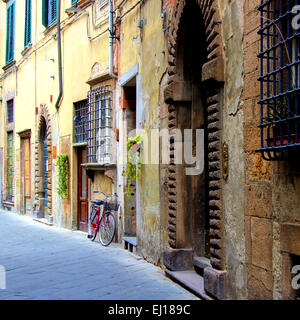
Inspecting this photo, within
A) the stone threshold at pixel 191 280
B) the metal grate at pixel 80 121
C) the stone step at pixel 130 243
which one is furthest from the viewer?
the metal grate at pixel 80 121

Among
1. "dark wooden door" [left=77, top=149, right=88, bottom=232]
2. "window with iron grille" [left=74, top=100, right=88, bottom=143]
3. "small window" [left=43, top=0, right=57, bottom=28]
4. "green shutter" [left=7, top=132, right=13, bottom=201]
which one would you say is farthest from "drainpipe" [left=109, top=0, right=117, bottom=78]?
"green shutter" [left=7, top=132, right=13, bottom=201]

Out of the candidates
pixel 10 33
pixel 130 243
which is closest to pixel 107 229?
pixel 130 243

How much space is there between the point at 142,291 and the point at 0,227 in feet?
26.2

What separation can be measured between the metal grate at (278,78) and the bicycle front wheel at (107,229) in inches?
205

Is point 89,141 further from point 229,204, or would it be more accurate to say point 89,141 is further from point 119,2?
point 229,204

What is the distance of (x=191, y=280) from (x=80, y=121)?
6141 millimetres

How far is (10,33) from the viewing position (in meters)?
17.5

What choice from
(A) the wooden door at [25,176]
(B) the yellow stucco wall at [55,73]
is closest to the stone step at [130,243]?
(B) the yellow stucco wall at [55,73]

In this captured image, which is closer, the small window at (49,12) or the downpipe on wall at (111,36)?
the downpipe on wall at (111,36)

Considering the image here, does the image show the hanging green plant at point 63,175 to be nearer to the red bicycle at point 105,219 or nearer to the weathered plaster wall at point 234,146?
the red bicycle at point 105,219

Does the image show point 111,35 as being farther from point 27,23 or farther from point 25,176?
point 25,176

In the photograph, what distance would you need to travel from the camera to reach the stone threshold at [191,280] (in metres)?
4.92

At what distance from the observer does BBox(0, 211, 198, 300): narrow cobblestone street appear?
5.22 meters

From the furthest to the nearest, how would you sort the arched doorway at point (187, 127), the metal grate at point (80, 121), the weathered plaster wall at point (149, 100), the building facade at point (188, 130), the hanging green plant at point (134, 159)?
the metal grate at point (80, 121), the hanging green plant at point (134, 159), the weathered plaster wall at point (149, 100), the arched doorway at point (187, 127), the building facade at point (188, 130)
